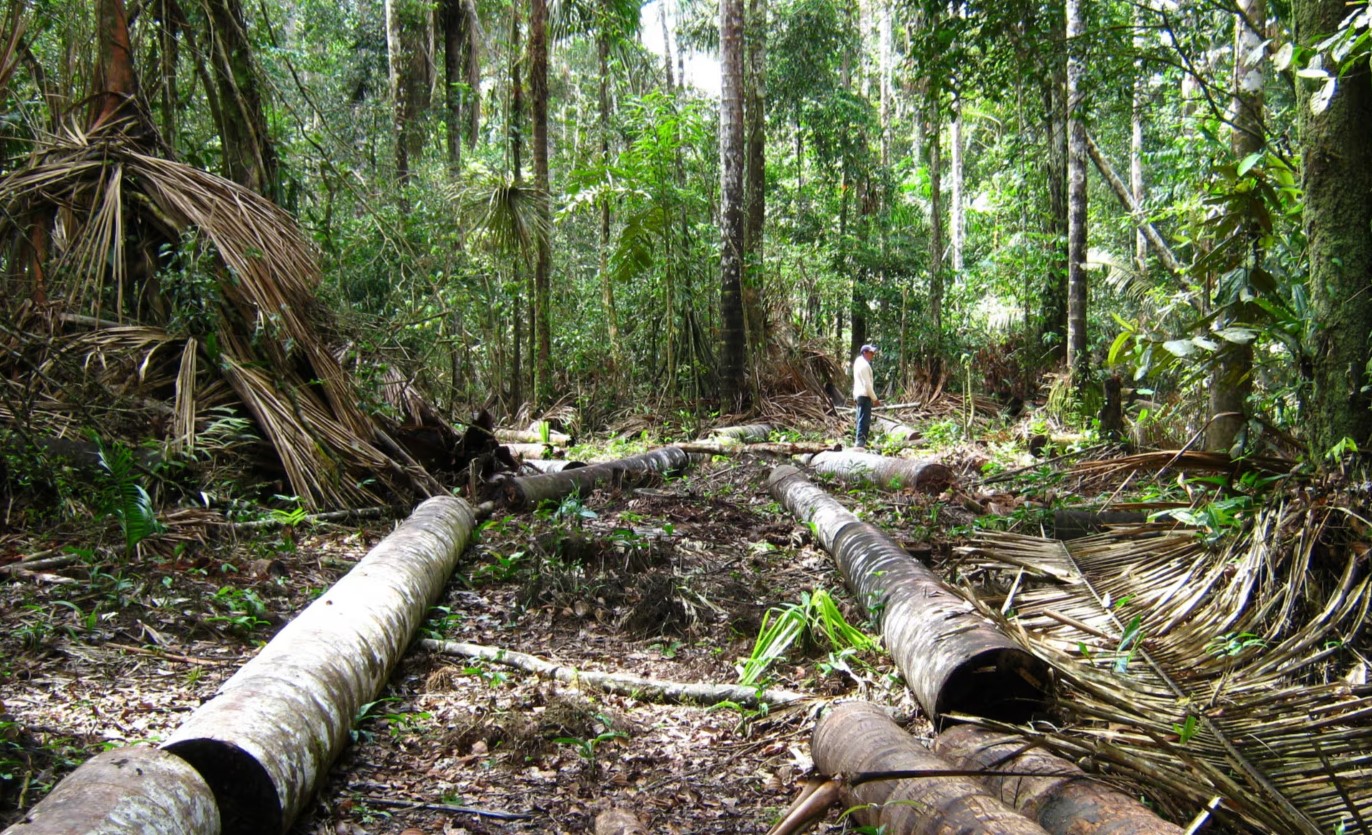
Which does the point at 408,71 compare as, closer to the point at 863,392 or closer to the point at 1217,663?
the point at 863,392

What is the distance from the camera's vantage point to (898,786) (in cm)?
262

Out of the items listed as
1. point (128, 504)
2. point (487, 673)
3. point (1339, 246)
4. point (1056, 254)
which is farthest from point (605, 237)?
point (1339, 246)

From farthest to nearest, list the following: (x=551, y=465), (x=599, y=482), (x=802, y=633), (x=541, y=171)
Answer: (x=541, y=171)
(x=551, y=465)
(x=599, y=482)
(x=802, y=633)

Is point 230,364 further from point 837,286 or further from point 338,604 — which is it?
point 837,286

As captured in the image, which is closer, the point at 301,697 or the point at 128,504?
the point at 301,697

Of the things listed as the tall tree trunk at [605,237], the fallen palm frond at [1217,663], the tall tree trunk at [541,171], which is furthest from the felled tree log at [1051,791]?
the tall tree trunk at [605,237]

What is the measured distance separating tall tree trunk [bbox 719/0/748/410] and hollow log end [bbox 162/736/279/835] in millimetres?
12125

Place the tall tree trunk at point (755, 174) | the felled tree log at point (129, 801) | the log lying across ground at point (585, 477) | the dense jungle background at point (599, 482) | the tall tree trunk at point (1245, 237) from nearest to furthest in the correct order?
the felled tree log at point (129, 801) → the dense jungle background at point (599, 482) → the tall tree trunk at point (1245, 237) → the log lying across ground at point (585, 477) → the tall tree trunk at point (755, 174)

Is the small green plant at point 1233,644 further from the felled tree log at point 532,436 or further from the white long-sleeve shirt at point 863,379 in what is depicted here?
the felled tree log at point 532,436

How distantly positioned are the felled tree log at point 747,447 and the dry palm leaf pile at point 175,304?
5.21 m

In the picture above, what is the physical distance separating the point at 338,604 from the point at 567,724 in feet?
3.66

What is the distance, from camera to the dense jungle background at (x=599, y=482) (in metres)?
3.17

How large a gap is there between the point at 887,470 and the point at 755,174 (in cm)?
823

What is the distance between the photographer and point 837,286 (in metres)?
18.9
